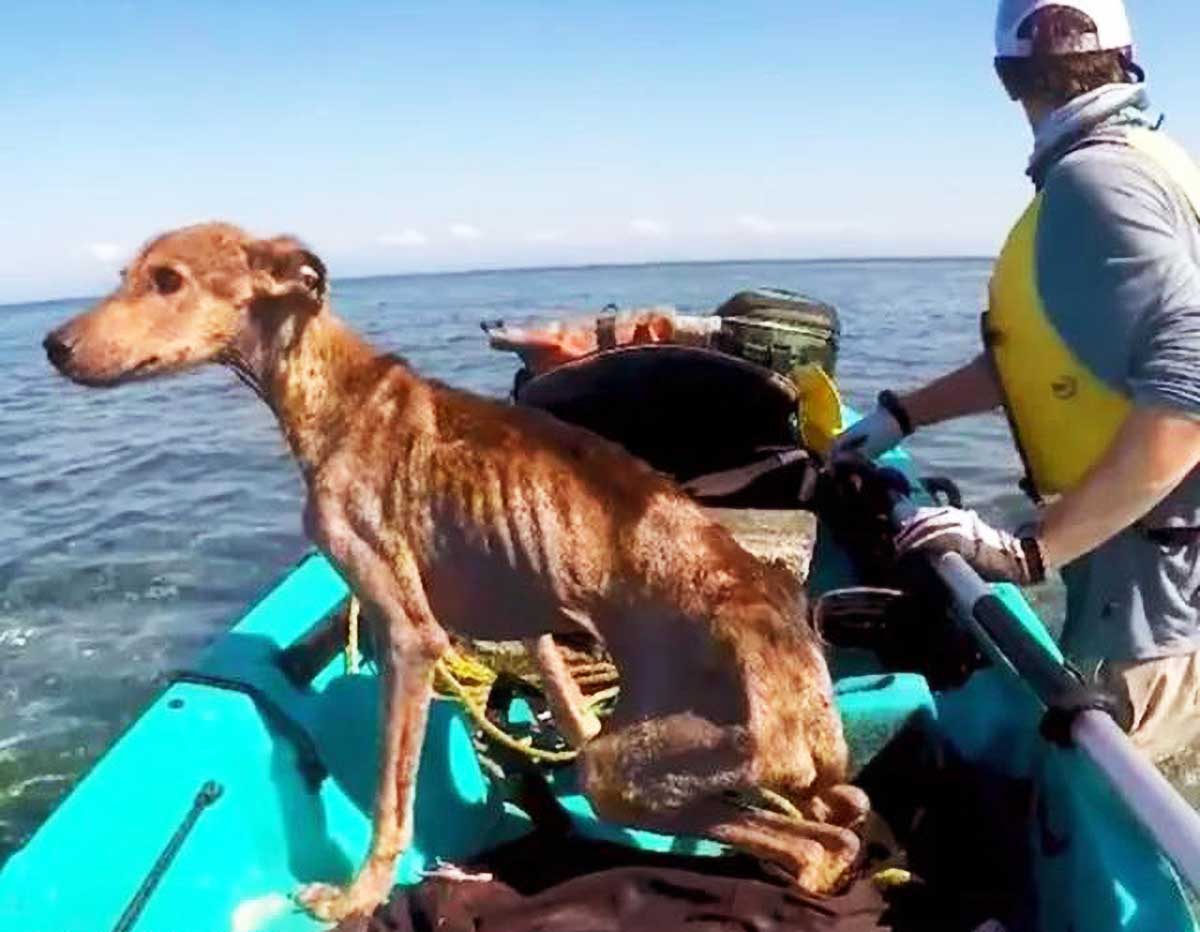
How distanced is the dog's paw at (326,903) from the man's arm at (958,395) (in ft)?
11.3

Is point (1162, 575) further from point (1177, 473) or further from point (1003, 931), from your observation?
point (1003, 931)

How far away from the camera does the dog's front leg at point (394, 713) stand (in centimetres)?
456

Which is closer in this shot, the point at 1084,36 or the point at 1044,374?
the point at 1084,36

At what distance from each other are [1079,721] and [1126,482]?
2.76ft

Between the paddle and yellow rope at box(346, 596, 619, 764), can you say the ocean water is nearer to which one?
yellow rope at box(346, 596, 619, 764)

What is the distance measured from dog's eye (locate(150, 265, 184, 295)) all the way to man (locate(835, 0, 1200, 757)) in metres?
2.74

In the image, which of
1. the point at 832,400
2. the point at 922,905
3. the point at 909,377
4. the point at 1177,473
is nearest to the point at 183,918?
the point at 922,905

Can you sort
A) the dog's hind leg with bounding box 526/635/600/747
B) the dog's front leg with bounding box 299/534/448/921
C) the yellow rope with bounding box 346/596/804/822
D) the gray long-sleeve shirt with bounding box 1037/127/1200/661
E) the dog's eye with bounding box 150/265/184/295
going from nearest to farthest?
A: the gray long-sleeve shirt with bounding box 1037/127/1200/661, the dog's front leg with bounding box 299/534/448/921, the dog's eye with bounding box 150/265/184/295, the dog's hind leg with bounding box 526/635/600/747, the yellow rope with bounding box 346/596/804/822

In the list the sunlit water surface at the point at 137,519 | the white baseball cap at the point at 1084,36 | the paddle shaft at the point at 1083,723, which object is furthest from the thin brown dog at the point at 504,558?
A: the white baseball cap at the point at 1084,36

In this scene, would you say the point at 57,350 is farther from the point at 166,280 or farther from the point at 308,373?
the point at 308,373

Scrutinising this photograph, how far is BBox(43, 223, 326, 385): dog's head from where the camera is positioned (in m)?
4.61

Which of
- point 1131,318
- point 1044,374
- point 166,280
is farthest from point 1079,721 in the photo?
point 166,280

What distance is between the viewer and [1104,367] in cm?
434

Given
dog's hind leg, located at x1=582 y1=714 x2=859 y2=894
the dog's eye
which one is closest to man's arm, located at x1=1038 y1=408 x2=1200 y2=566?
dog's hind leg, located at x1=582 y1=714 x2=859 y2=894
